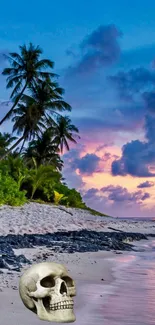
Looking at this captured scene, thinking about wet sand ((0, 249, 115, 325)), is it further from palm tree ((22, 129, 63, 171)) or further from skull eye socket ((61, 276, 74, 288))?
palm tree ((22, 129, 63, 171))

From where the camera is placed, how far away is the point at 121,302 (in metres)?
6.83

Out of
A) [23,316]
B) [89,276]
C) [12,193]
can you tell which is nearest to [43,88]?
[12,193]

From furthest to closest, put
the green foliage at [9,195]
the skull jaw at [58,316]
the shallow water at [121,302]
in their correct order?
the green foliage at [9,195], the shallow water at [121,302], the skull jaw at [58,316]

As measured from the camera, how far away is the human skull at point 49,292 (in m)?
3.88

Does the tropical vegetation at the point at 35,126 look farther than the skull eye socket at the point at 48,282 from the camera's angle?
Yes

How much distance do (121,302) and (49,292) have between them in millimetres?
3142

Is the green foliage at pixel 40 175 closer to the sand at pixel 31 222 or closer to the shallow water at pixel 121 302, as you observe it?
the sand at pixel 31 222

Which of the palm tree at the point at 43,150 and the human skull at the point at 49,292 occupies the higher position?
the palm tree at the point at 43,150

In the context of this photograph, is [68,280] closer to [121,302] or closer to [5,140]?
[121,302]

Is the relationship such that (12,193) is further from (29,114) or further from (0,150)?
(0,150)


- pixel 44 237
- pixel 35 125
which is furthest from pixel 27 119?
pixel 44 237

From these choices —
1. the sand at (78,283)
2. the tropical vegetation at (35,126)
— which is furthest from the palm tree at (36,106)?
the sand at (78,283)

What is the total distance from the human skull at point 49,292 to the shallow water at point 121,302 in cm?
143

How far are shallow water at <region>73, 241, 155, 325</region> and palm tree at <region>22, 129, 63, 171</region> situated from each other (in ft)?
128
